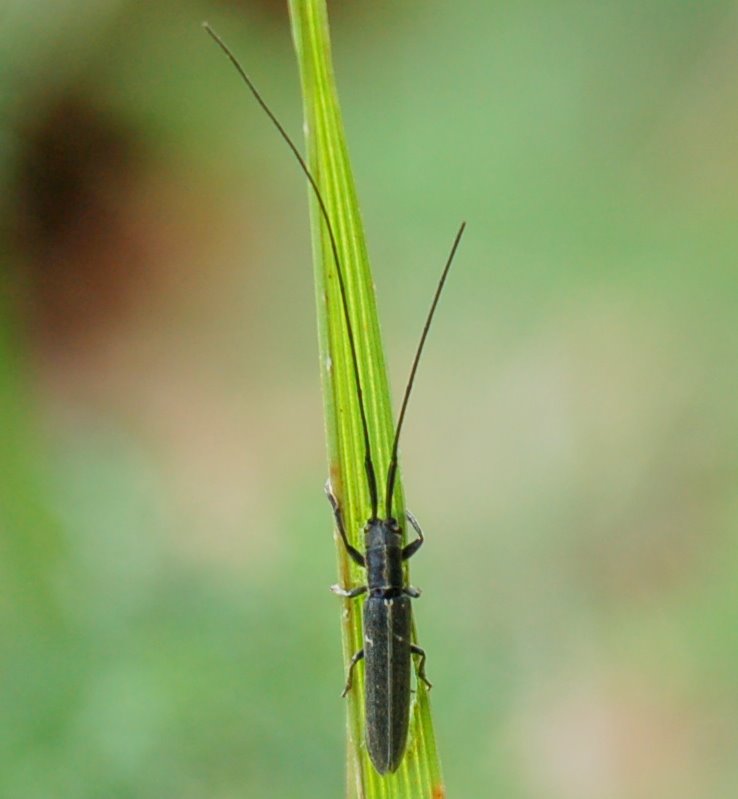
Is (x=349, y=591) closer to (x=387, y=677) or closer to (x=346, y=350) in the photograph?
(x=387, y=677)

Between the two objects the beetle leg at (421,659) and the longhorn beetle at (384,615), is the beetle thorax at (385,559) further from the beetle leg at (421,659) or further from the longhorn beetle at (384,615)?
the beetle leg at (421,659)

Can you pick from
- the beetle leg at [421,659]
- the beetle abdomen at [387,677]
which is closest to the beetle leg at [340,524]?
the beetle abdomen at [387,677]

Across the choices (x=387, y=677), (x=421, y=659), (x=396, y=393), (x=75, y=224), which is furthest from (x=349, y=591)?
(x=75, y=224)

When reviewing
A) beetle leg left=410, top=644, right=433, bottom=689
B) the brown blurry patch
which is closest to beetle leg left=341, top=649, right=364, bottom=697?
Result: beetle leg left=410, top=644, right=433, bottom=689

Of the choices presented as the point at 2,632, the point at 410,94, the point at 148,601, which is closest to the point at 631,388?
the point at 410,94

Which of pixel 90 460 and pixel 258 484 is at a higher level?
pixel 258 484

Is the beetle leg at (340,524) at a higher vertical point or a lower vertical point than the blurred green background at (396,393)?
lower

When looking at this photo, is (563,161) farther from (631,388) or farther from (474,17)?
(631,388)
